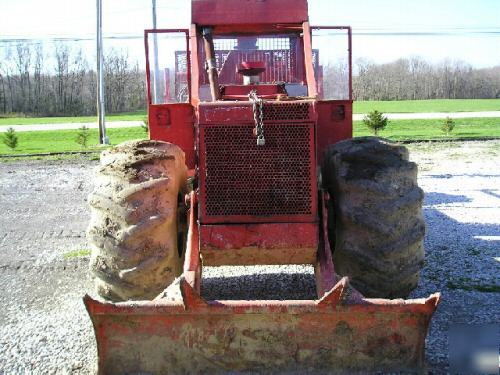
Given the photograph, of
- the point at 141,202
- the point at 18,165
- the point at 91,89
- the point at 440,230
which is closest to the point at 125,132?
the point at 18,165

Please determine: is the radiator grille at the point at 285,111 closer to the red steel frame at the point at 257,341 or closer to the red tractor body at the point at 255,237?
the red tractor body at the point at 255,237

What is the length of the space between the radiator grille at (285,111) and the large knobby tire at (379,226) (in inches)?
28.1

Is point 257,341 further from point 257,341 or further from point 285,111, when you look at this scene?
point 285,111

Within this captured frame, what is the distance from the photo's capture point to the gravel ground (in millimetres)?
4898

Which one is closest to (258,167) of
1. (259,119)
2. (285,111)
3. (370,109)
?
(259,119)

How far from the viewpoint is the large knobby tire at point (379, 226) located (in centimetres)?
479

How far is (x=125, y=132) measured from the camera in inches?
1508

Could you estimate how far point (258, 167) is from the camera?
4.74 m

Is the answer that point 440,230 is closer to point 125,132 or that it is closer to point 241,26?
point 241,26

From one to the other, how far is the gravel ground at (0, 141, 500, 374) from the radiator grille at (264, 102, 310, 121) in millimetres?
2027

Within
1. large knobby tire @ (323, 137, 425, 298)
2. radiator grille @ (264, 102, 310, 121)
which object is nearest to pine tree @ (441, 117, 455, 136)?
large knobby tire @ (323, 137, 425, 298)

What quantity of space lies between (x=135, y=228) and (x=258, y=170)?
103 cm

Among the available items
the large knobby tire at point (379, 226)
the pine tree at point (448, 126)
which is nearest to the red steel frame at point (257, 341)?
the large knobby tire at point (379, 226)

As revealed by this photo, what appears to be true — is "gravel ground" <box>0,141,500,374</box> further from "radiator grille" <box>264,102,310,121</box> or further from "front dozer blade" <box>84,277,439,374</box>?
"radiator grille" <box>264,102,310,121</box>
